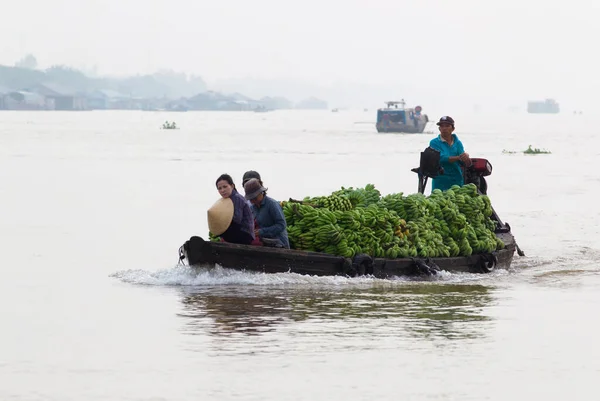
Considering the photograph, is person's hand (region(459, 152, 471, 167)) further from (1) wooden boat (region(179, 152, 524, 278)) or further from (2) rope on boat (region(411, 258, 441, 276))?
(2) rope on boat (region(411, 258, 441, 276))

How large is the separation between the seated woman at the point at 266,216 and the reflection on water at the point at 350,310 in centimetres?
68

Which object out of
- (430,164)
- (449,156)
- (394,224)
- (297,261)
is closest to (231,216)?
(297,261)

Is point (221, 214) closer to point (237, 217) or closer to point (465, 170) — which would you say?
point (237, 217)

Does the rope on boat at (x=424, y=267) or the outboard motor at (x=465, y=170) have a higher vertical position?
the outboard motor at (x=465, y=170)

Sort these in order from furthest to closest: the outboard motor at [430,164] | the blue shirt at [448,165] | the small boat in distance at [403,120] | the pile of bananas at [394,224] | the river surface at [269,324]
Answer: the small boat in distance at [403,120] < the blue shirt at [448,165] < the outboard motor at [430,164] < the pile of bananas at [394,224] < the river surface at [269,324]

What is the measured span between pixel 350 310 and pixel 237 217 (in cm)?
206

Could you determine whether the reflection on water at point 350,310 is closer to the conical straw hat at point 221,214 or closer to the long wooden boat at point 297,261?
the long wooden boat at point 297,261

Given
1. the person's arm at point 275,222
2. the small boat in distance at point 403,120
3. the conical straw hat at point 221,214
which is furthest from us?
the small boat in distance at point 403,120

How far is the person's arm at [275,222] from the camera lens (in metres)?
16.2

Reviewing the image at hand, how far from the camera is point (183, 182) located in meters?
43.2

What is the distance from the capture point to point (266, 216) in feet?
53.4

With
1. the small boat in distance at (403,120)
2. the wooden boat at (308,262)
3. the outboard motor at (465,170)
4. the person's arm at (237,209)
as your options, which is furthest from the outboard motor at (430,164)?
the small boat in distance at (403,120)

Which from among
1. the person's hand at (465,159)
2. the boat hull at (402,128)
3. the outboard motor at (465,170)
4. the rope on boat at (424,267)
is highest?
the person's hand at (465,159)

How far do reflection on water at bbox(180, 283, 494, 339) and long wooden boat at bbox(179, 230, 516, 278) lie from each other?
0.31 meters
